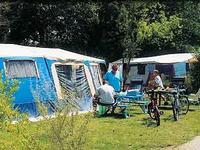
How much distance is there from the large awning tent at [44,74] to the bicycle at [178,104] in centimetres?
251

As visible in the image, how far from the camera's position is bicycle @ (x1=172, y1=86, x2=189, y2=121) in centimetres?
1415

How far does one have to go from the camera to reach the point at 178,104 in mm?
14531

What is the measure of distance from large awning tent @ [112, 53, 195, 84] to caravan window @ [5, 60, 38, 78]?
1793 cm

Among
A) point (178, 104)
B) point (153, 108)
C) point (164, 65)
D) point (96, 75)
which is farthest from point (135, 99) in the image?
point (164, 65)

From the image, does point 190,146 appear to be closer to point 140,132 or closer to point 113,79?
point 140,132

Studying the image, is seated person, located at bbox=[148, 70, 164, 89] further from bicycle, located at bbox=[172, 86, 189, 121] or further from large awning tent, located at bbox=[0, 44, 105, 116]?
large awning tent, located at bbox=[0, 44, 105, 116]

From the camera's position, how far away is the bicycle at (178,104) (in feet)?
46.4

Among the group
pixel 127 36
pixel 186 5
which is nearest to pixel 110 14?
pixel 127 36

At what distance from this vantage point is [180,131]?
11.9 metres

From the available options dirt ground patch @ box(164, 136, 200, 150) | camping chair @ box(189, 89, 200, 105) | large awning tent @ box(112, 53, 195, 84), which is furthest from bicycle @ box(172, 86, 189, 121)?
large awning tent @ box(112, 53, 195, 84)

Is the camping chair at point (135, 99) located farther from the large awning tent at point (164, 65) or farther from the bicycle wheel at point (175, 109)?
the large awning tent at point (164, 65)

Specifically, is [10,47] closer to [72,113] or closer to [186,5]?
[72,113]

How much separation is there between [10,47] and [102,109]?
3.15 m

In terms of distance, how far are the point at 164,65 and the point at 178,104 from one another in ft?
66.0
